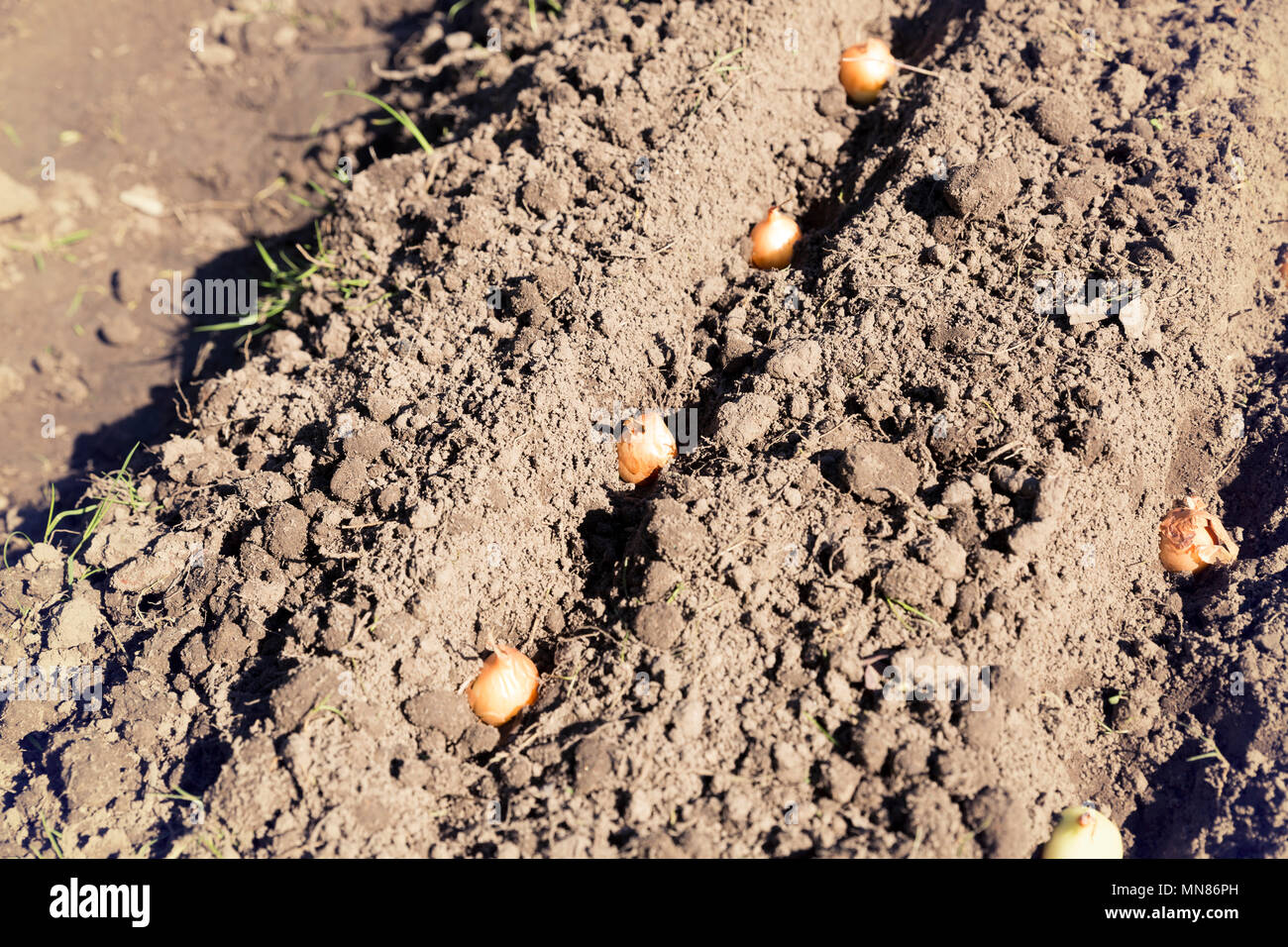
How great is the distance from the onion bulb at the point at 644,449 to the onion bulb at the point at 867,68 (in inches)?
72.6

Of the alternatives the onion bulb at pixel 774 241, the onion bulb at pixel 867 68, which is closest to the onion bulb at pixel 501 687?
the onion bulb at pixel 774 241

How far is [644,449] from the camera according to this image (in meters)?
2.94

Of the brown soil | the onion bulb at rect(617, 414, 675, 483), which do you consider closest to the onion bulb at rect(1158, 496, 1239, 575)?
the brown soil

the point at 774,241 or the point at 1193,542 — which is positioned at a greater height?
the point at 774,241

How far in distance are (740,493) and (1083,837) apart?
1285mm

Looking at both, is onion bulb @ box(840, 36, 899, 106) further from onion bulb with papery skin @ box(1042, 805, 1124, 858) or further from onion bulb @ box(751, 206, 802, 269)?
onion bulb with papery skin @ box(1042, 805, 1124, 858)

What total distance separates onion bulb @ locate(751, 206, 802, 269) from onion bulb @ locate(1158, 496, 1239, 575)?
1620 mm

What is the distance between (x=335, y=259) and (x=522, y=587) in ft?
6.03

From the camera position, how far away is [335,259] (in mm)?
3795

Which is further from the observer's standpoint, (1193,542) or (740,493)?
(1193,542)

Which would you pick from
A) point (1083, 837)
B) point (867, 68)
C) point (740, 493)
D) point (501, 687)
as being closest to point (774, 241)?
point (867, 68)

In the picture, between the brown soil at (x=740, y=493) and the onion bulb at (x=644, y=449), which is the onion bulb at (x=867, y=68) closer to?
the brown soil at (x=740, y=493)

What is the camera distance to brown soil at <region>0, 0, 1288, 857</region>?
2.45m

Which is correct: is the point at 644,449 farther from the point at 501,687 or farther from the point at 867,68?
the point at 867,68
